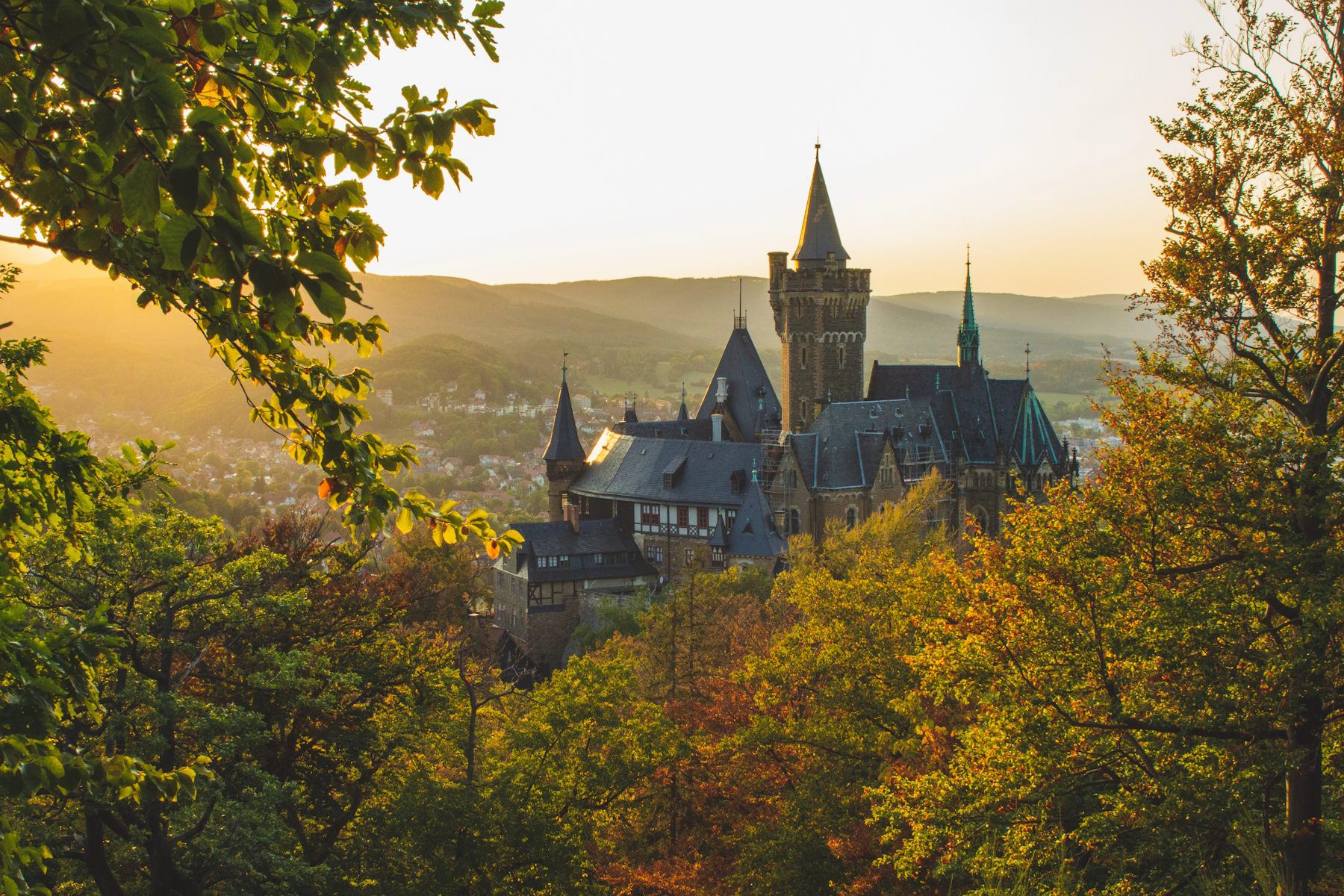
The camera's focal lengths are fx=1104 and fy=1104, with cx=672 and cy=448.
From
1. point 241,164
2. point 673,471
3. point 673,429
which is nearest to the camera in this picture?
point 241,164

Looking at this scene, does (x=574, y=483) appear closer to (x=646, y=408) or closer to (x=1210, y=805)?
(x=1210, y=805)

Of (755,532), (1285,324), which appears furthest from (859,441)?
(1285,324)

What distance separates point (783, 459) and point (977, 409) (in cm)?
1280

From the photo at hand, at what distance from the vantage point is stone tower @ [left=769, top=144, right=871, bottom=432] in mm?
58000

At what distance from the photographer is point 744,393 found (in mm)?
63500

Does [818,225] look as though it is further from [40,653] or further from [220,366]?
[220,366]

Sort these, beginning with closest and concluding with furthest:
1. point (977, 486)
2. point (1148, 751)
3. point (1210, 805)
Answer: point (1210, 805)
point (1148, 751)
point (977, 486)

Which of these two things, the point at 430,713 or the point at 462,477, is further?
the point at 462,477

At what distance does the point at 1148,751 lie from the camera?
10.9 metres

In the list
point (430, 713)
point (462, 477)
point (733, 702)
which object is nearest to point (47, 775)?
point (430, 713)

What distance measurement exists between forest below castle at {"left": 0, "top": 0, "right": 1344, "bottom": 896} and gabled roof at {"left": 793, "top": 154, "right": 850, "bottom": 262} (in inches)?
1353

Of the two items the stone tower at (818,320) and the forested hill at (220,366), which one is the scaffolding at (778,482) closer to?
the stone tower at (818,320)

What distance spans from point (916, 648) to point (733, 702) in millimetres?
5501

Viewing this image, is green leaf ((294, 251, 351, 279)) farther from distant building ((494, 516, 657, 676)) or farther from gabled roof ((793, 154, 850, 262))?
gabled roof ((793, 154, 850, 262))
